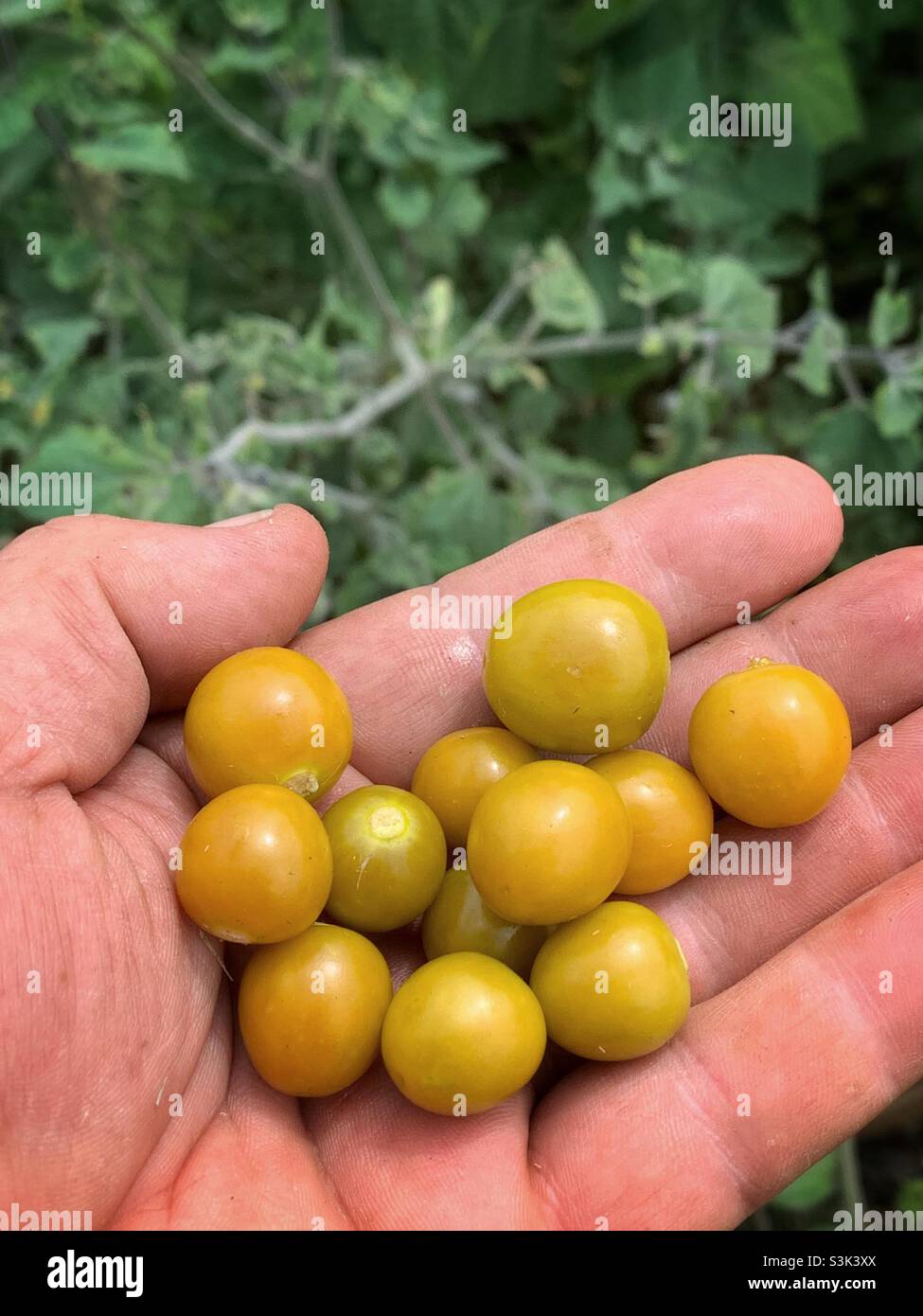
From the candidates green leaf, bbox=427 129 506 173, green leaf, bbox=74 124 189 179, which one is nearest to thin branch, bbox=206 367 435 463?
green leaf, bbox=427 129 506 173

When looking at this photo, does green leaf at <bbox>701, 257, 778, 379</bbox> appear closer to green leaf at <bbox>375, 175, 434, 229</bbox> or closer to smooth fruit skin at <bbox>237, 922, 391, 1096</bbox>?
green leaf at <bbox>375, 175, 434, 229</bbox>

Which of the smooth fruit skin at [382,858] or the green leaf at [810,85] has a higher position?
the green leaf at [810,85]

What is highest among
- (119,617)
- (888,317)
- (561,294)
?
(561,294)

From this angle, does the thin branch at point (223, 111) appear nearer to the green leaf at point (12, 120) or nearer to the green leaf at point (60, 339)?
the green leaf at point (12, 120)

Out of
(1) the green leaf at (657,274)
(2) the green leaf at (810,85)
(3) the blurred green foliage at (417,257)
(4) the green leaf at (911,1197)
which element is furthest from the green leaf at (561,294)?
(4) the green leaf at (911,1197)

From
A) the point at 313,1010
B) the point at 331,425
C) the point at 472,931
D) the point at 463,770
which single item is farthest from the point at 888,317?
the point at 313,1010

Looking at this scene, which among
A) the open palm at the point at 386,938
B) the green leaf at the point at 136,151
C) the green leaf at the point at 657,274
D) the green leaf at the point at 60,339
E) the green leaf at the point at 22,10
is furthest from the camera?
the green leaf at the point at 60,339

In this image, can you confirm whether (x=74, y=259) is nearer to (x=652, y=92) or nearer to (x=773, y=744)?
(x=652, y=92)
